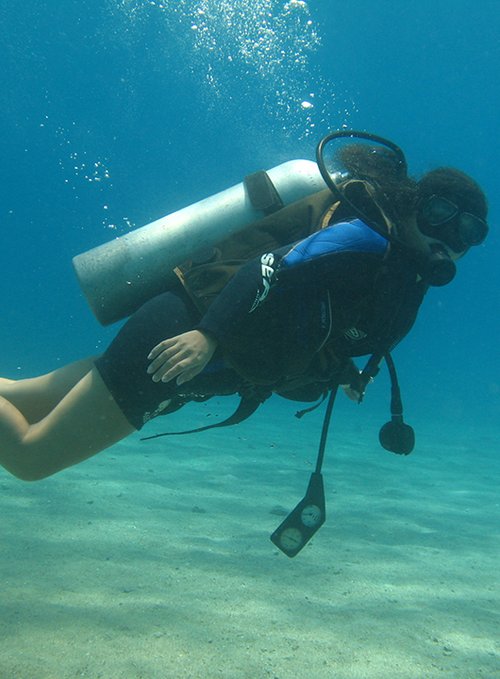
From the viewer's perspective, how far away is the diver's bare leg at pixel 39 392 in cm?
328

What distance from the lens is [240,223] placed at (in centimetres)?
332

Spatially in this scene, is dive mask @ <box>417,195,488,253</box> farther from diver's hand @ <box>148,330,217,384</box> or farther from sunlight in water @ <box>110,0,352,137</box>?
sunlight in water @ <box>110,0,352,137</box>

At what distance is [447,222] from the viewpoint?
2877 millimetres

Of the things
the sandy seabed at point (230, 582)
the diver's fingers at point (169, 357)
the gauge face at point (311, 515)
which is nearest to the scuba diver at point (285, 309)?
the diver's fingers at point (169, 357)

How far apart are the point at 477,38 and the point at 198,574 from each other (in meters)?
41.3

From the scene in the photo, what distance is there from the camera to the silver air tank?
314cm

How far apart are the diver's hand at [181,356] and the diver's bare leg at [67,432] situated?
47cm

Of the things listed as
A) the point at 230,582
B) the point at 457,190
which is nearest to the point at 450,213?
the point at 457,190

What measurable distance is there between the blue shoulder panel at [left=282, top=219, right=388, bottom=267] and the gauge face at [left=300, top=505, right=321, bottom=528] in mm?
1621

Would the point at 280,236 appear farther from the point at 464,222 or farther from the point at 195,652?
the point at 195,652

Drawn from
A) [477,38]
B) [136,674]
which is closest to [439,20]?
[477,38]

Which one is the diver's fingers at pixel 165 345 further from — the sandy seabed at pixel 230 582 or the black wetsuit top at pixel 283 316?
the sandy seabed at pixel 230 582

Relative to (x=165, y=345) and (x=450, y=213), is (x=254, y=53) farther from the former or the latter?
(x=165, y=345)

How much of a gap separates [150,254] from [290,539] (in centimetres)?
201
